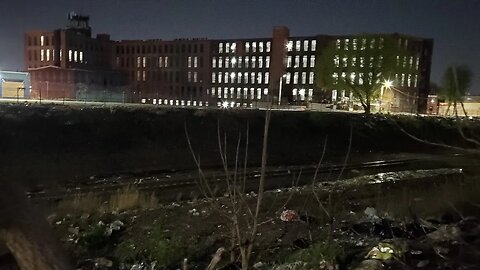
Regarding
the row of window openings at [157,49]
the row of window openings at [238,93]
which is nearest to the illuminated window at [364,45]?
the row of window openings at [238,93]

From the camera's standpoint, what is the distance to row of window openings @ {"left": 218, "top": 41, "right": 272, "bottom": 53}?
4995 inches

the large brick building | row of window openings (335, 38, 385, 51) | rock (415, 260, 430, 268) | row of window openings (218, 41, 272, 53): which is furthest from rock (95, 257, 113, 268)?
row of window openings (218, 41, 272, 53)

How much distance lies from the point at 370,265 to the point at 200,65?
420 feet

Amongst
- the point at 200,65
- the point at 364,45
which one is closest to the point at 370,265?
the point at 364,45

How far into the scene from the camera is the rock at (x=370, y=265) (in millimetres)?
9470

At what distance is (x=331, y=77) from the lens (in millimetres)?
75188

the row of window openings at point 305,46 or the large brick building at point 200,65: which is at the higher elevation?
the row of window openings at point 305,46

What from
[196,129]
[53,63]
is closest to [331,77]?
[196,129]

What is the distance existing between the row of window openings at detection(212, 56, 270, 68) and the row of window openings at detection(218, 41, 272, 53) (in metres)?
2.00

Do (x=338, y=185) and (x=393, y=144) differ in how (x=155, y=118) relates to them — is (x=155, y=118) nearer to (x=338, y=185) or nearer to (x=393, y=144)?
(x=338, y=185)

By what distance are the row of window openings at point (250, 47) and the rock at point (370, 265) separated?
119144mm

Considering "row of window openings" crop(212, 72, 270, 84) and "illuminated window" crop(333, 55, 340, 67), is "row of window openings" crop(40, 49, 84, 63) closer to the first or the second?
"row of window openings" crop(212, 72, 270, 84)

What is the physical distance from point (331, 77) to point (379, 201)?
5663 centimetres

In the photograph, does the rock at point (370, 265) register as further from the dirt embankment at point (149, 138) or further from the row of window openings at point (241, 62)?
the row of window openings at point (241, 62)
